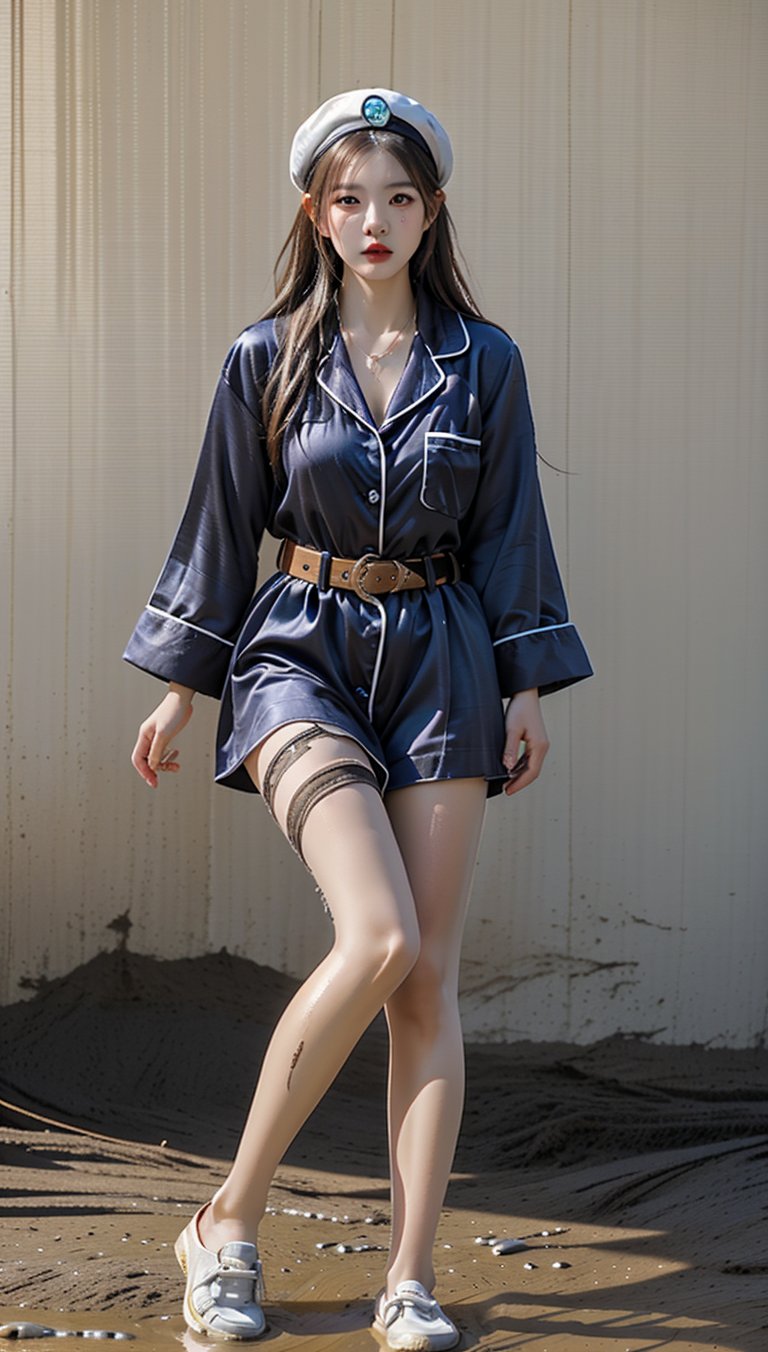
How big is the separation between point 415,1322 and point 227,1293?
29 cm

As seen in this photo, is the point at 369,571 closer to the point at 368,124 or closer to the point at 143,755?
the point at 143,755

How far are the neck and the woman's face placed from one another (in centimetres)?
7

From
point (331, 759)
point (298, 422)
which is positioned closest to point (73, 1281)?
point (331, 759)

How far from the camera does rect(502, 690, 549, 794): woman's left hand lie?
111 inches

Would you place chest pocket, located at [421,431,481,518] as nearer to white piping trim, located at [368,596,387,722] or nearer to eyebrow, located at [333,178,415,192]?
white piping trim, located at [368,596,387,722]

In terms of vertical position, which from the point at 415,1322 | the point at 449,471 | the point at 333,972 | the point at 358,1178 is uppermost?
the point at 449,471

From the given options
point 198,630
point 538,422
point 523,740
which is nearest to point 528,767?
point 523,740

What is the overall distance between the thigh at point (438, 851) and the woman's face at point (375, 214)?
2.71ft

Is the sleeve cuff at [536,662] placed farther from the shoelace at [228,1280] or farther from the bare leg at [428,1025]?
the shoelace at [228,1280]

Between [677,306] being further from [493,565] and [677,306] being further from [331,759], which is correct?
[331,759]

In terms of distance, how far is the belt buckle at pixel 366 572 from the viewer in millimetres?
2785

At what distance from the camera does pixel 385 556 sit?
9.18ft

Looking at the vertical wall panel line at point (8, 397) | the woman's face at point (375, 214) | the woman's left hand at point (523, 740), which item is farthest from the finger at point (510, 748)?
the vertical wall panel line at point (8, 397)

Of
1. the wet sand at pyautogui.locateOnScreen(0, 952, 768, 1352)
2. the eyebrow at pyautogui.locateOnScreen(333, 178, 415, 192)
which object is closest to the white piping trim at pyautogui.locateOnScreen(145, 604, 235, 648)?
the eyebrow at pyautogui.locateOnScreen(333, 178, 415, 192)
